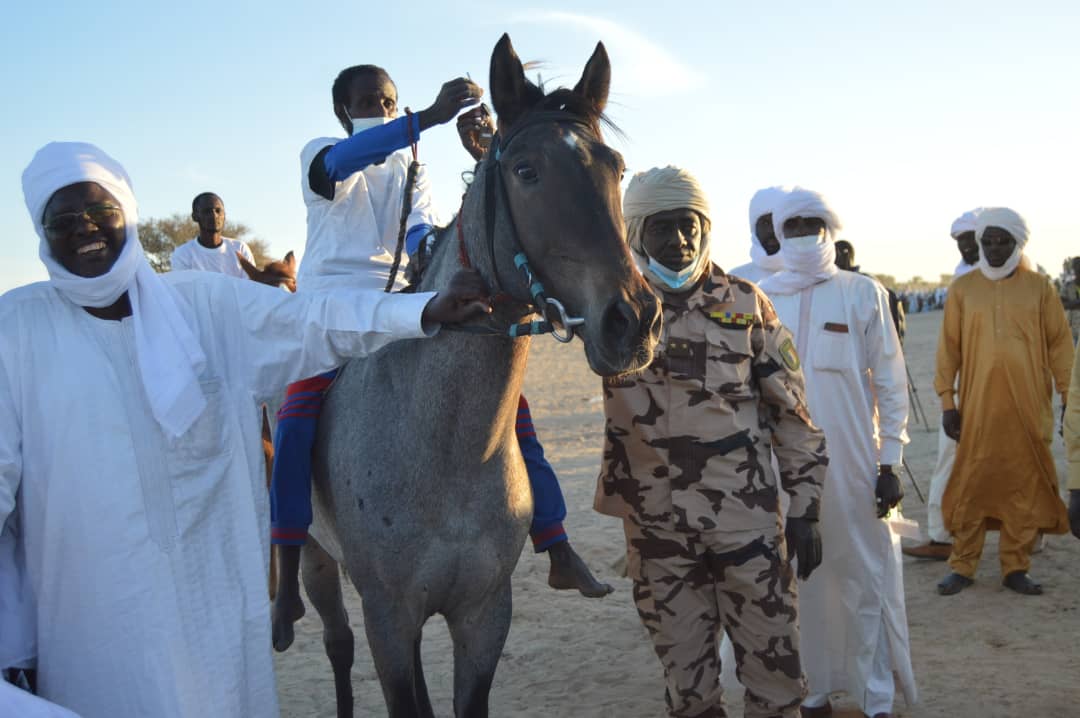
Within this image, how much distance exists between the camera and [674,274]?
386 centimetres

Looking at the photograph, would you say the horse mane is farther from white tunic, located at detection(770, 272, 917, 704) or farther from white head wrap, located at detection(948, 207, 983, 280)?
white head wrap, located at detection(948, 207, 983, 280)

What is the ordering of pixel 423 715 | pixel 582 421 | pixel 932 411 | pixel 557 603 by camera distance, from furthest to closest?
pixel 582 421 → pixel 932 411 → pixel 557 603 → pixel 423 715

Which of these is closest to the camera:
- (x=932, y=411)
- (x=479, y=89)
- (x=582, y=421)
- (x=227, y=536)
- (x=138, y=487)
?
(x=138, y=487)

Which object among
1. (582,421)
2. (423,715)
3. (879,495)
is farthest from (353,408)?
(582,421)

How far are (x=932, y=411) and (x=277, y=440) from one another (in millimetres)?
15326

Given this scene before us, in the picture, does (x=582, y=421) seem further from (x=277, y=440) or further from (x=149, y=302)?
(x=149, y=302)

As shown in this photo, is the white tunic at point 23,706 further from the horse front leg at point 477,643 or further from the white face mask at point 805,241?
the white face mask at point 805,241

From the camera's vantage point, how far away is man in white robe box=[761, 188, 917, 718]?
4988 mm

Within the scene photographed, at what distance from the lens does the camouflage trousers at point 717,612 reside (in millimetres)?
3670

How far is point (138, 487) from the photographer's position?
2807mm

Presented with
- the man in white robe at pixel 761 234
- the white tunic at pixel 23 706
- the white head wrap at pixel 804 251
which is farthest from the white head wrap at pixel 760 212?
the white tunic at pixel 23 706

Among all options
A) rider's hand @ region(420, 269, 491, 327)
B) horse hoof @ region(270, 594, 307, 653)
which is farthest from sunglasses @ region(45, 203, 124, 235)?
horse hoof @ region(270, 594, 307, 653)

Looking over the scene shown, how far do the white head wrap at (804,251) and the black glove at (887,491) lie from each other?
1094mm

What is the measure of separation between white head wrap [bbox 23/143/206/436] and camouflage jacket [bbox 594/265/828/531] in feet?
5.42
